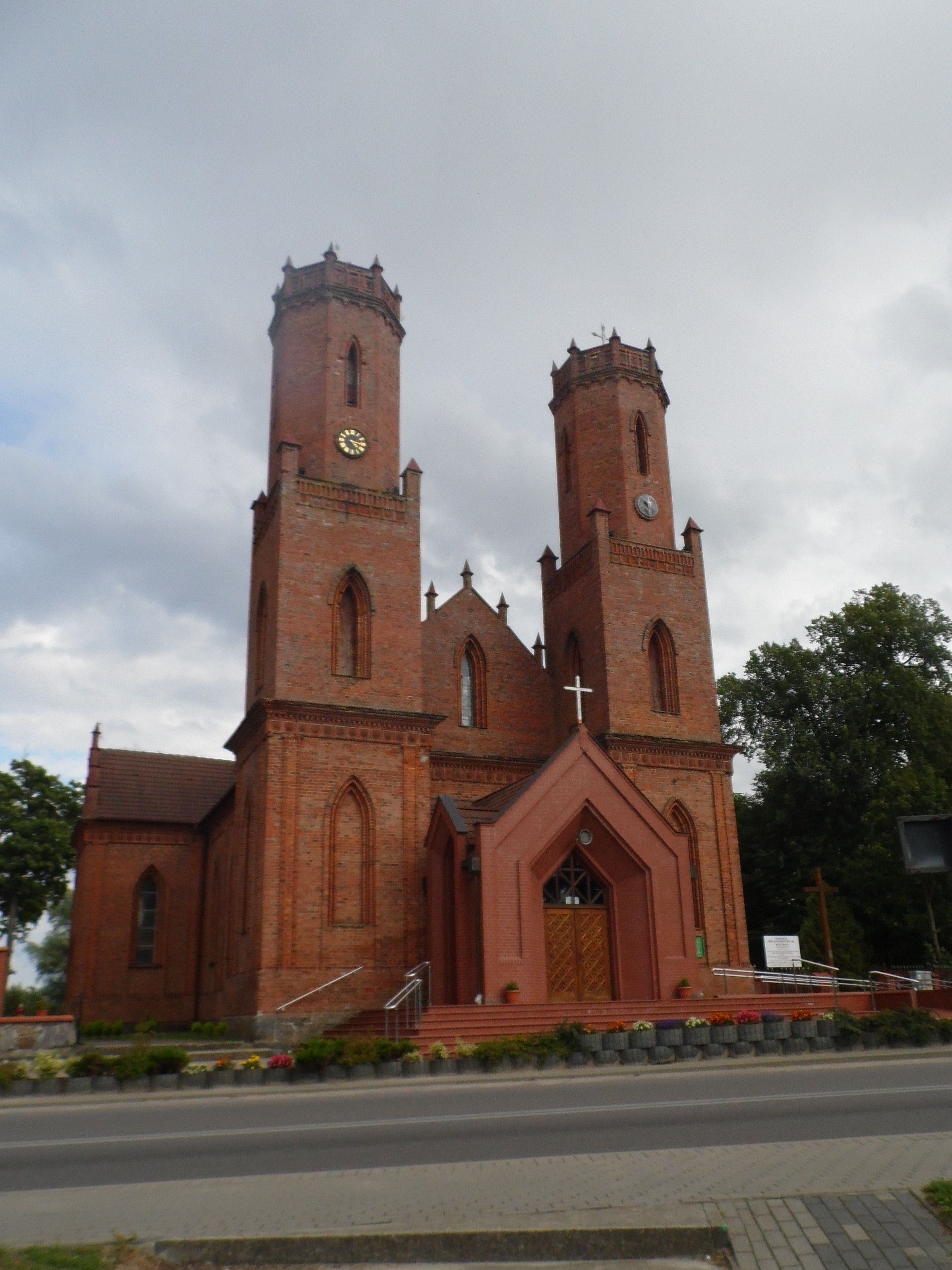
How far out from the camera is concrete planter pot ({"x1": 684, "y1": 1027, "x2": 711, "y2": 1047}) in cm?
1875

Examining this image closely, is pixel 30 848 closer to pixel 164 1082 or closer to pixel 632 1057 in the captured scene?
pixel 164 1082

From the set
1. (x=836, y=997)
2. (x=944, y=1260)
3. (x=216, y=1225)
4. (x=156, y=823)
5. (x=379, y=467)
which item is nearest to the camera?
(x=944, y=1260)

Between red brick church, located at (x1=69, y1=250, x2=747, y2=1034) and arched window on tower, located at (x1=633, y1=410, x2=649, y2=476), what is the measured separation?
0.07m

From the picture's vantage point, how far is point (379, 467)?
1200 inches

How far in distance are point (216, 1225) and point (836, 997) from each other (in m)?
21.2

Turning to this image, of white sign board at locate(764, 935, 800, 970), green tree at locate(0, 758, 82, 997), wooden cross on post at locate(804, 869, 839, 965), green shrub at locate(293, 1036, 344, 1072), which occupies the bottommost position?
green shrub at locate(293, 1036, 344, 1072)

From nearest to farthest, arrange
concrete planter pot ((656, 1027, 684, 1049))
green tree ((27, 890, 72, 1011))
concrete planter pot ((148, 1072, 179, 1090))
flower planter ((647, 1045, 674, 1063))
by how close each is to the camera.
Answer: concrete planter pot ((148, 1072, 179, 1090)) → flower planter ((647, 1045, 674, 1063)) → concrete planter pot ((656, 1027, 684, 1049)) → green tree ((27, 890, 72, 1011))

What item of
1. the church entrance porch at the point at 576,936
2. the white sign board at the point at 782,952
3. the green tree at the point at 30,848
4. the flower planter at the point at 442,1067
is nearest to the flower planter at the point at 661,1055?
the flower planter at the point at 442,1067

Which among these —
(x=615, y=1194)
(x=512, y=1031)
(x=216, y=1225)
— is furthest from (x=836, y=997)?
(x=216, y=1225)

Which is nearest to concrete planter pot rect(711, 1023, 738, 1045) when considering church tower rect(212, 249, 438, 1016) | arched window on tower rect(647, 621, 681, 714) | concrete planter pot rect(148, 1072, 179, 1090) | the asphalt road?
the asphalt road

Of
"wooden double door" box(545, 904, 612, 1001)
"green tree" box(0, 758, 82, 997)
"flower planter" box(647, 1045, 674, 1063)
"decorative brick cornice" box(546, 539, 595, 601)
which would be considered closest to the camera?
"flower planter" box(647, 1045, 674, 1063)

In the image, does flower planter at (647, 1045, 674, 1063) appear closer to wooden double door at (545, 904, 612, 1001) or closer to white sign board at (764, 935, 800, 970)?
wooden double door at (545, 904, 612, 1001)

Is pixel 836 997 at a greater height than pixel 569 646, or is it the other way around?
pixel 569 646

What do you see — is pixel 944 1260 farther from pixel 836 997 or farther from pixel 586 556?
pixel 586 556
